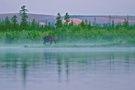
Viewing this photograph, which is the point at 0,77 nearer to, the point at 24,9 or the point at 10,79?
the point at 10,79

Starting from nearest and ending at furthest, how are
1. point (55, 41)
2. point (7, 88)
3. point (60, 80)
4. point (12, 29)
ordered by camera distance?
point (7, 88), point (60, 80), point (55, 41), point (12, 29)

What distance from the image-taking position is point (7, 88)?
56.0ft

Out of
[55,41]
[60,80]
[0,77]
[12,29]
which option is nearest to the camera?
[60,80]

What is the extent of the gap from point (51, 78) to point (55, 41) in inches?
2489

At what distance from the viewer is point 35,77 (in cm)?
2069

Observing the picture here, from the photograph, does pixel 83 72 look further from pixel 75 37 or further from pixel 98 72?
pixel 75 37

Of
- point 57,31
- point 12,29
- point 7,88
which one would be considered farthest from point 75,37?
point 7,88

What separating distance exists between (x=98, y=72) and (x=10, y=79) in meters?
4.56

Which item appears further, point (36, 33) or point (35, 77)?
point (36, 33)

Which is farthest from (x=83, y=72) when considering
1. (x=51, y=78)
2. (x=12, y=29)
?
(x=12, y=29)

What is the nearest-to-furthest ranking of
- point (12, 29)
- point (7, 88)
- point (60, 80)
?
1. point (7, 88)
2. point (60, 80)
3. point (12, 29)

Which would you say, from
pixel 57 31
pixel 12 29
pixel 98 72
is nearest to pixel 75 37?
pixel 57 31

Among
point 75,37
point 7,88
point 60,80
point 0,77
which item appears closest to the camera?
point 7,88

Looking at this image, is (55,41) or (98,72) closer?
(98,72)
